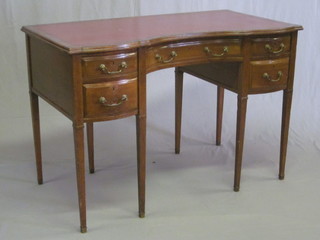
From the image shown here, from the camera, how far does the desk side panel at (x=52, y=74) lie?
2.40 m

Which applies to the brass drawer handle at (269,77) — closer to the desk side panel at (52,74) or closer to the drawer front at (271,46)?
the drawer front at (271,46)

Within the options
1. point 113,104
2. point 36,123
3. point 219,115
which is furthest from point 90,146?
point 219,115

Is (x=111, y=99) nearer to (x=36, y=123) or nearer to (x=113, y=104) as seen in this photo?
(x=113, y=104)

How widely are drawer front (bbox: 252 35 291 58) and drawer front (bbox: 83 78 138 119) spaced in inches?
27.0

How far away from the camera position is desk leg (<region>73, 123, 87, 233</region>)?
2428 mm

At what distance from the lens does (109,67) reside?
2.40 meters

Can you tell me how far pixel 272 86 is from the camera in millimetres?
2895

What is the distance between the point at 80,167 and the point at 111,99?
33 centimetres

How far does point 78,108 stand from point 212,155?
1310 millimetres

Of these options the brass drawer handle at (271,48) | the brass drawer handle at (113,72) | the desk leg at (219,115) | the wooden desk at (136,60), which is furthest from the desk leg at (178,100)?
the brass drawer handle at (113,72)

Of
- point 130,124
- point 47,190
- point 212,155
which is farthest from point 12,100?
point 212,155

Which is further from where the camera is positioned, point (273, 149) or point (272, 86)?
point (273, 149)

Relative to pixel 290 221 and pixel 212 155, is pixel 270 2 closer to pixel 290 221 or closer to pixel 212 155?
pixel 212 155

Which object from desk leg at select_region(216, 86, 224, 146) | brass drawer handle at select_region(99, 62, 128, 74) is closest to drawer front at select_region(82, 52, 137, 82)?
brass drawer handle at select_region(99, 62, 128, 74)
